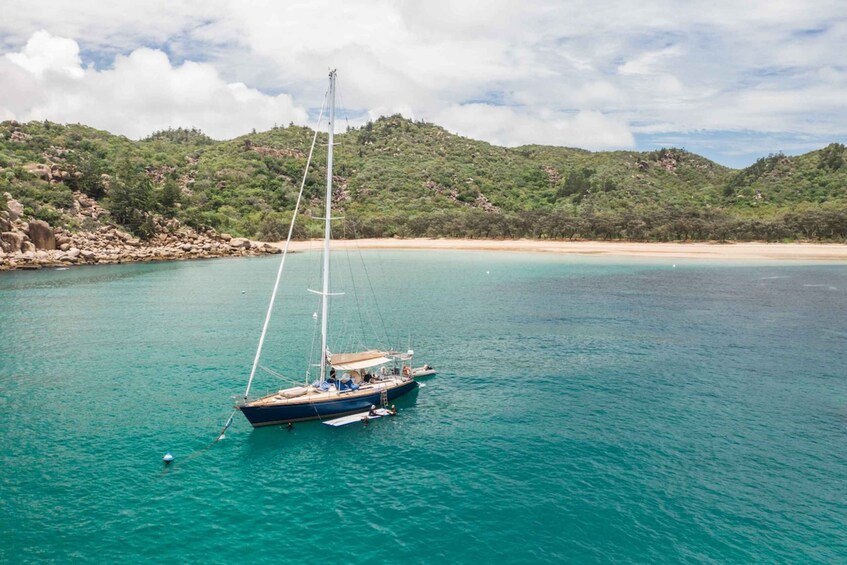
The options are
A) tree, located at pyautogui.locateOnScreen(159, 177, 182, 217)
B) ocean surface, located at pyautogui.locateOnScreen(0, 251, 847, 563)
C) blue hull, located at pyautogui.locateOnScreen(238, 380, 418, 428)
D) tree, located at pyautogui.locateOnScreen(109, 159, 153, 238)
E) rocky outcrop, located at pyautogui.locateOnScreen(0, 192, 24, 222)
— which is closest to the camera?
ocean surface, located at pyautogui.locateOnScreen(0, 251, 847, 563)

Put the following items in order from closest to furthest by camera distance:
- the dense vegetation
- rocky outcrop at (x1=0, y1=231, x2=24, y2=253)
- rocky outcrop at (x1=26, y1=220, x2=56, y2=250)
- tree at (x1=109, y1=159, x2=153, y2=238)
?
rocky outcrop at (x1=0, y1=231, x2=24, y2=253), rocky outcrop at (x1=26, y1=220, x2=56, y2=250), tree at (x1=109, y1=159, x2=153, y2=238), the dense vegetation

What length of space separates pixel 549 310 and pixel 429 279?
94.7 ft

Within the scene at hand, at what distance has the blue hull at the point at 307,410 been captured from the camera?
1170 inches

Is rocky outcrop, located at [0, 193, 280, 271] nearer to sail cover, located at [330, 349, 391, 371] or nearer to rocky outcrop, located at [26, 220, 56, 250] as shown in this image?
rocky outcrop, located at [26, 220, 56, 250]

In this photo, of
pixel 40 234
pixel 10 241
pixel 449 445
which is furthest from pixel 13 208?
pixel 449 445

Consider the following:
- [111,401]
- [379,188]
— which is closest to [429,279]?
[111,401]

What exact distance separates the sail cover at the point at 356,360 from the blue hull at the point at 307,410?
8.92ft

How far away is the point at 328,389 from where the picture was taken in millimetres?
32406

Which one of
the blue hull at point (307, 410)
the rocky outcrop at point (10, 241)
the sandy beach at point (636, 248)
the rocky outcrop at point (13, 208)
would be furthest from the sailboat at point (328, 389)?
the sandy beach at point (636, 248)

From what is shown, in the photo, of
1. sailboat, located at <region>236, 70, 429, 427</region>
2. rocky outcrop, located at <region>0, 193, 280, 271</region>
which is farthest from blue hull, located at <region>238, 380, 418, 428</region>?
rocky outcrop, located at <region>0, 193, 280, 271</region>

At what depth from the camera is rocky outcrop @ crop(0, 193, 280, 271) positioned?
95938 mm

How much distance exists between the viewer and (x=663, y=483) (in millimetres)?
24828

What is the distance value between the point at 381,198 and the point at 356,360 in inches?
5916

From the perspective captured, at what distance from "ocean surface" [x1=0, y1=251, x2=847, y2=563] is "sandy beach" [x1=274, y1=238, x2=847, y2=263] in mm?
68395
